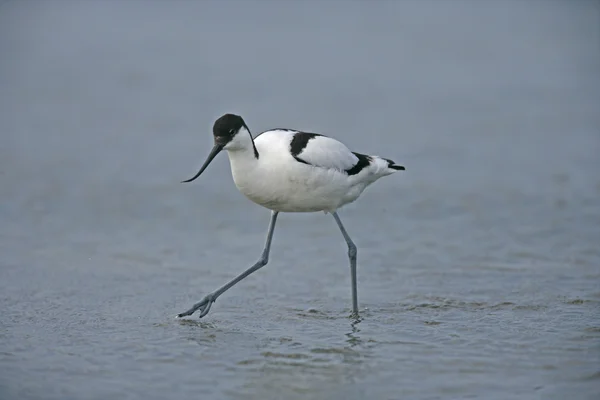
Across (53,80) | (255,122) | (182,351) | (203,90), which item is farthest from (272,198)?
(53,80)

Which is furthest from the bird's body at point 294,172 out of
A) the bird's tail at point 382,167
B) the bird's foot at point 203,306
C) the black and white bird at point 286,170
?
the bird's foot at point 203,306

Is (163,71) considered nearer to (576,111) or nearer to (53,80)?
(53,80)

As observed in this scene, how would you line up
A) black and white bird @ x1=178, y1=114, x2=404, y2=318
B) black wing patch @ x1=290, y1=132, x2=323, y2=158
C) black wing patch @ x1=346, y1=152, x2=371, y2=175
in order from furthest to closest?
black wing patch @ x1=346, y1=152, x2=371, y2=175 < black wing patch @ x1=290, y1=132, x2=323, y2=158 < black and white bird @ x1=178, y1=114, x2=404, y2=318

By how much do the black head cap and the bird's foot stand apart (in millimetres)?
1176

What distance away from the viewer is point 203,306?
7.26 metres

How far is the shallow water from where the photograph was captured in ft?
20.5

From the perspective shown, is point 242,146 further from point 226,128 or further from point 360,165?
point 360,165

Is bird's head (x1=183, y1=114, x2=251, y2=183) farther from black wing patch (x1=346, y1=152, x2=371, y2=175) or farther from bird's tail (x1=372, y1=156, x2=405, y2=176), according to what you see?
bird's tail (x1=372, y1=156, x2=405, y2=176)

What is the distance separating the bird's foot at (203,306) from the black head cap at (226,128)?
118 cm

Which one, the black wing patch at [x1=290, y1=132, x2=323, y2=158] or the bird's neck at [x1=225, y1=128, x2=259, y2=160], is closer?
the bird's neck at [x1=225, y1=128, x2=259, y2=160]

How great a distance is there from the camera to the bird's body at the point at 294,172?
22.9ft

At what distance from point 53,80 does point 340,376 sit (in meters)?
10.1

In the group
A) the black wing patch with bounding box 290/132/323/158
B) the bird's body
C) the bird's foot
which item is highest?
the black wing patch with bounding box 290/132/323/158

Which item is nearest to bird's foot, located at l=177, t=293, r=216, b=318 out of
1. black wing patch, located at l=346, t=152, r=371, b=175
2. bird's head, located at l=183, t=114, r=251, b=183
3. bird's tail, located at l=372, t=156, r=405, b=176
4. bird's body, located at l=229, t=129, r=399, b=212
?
bird's body, located at l=229, t=129, r=399, b=212
